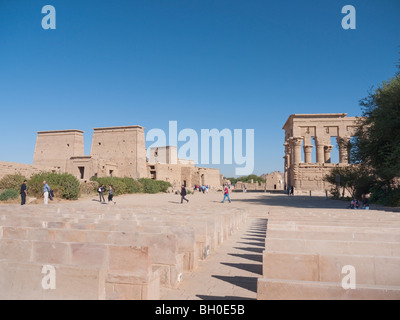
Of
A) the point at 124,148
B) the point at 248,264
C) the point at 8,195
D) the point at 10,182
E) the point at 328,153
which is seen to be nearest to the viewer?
the point at 248,264

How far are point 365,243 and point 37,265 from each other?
351 cm

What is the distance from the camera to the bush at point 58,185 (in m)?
19.6

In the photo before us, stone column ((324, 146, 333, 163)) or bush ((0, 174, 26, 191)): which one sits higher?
stone column ((324, 146, 333, 163))

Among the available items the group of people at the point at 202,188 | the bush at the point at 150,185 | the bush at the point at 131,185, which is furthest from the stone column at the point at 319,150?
the bush at the point at 150,185

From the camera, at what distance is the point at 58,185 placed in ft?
67.4

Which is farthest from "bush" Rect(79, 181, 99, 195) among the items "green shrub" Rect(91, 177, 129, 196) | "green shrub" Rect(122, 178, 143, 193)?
"green shrub" Rect(122, 178, 143, 193)

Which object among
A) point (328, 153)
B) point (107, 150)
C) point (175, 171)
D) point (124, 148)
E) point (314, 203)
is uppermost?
Answer: point (124, 148)

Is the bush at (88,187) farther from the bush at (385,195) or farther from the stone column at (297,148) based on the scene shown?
the stone column at (297,148)

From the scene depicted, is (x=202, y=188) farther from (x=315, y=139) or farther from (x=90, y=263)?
(x=90, y=263)

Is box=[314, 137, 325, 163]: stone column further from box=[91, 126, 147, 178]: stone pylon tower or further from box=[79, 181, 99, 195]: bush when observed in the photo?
box=[79, 181, 99, 195]: bush

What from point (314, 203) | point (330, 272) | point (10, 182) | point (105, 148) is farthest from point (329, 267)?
point (105, 148)

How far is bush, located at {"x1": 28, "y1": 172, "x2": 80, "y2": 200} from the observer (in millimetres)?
19628
